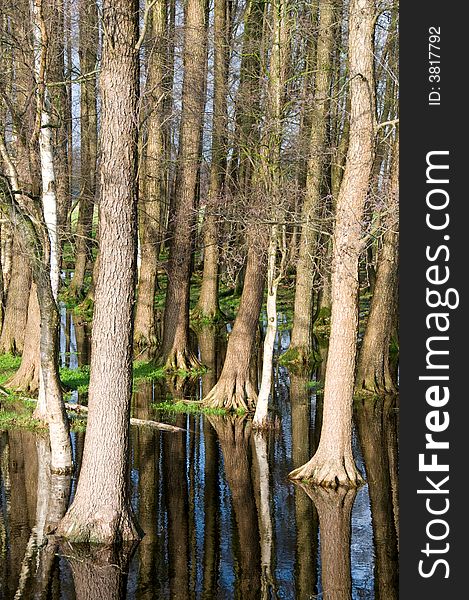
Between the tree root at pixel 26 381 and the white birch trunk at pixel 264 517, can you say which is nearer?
the white birch trunk at pixel 264 517

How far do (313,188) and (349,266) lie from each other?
Answer: 11.0m

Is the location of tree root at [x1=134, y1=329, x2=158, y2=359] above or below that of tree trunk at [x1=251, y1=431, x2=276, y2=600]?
above

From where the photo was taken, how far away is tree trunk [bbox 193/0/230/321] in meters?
21.2

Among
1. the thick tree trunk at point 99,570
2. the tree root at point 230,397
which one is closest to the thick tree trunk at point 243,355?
the tree root at point 230,397

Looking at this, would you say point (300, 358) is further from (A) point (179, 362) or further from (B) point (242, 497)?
(B) point (242, 497)

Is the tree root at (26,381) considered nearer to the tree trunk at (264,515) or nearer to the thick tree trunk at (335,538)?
the tree trunk at (264,515)

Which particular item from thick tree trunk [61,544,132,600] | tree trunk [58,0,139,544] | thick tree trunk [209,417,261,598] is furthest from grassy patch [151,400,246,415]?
thick tree trunk [61,544,132,600]

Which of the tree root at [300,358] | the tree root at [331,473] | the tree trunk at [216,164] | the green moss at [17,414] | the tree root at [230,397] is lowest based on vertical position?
the tree root at [331,473]

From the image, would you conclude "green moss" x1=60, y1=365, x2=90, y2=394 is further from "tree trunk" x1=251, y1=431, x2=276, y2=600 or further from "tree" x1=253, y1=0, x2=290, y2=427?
"tree trunk" x1=251, y1=431, x2=276, y2=600

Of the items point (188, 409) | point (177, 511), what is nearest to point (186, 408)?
point (188, 409)

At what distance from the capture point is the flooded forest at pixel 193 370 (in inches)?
440

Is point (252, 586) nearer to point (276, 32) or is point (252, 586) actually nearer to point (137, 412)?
point (137, 412)

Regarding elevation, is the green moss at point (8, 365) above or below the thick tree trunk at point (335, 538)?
above

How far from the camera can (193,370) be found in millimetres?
24531
